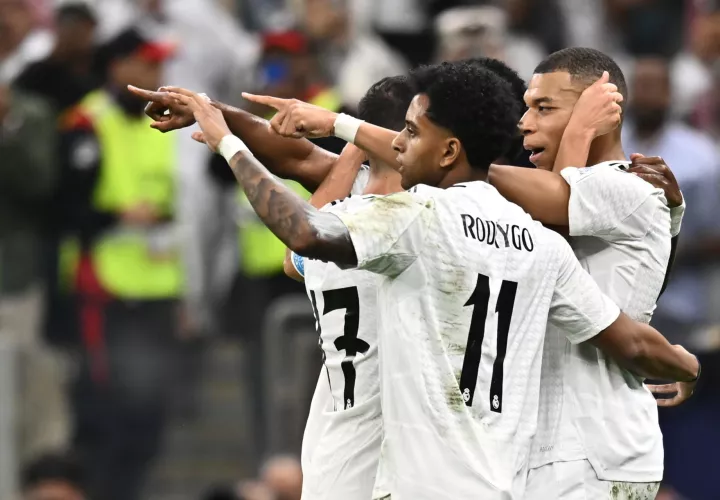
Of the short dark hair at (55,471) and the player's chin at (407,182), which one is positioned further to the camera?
the short dark hair at (55,471)

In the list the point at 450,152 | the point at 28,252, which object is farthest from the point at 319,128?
the point at 28,252

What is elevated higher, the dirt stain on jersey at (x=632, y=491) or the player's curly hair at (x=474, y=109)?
the player's curly hair at (x=474, y=109)

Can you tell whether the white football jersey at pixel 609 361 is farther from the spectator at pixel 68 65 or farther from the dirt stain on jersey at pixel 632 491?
the spectator at pixel 68 65

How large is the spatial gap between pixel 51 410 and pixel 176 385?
0.78 meters

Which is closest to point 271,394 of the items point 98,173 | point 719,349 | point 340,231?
point 98,173

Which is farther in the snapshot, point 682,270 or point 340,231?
point 682,270

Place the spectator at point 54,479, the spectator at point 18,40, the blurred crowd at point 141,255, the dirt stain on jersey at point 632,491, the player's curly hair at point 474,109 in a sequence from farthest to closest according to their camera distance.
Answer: the spectator at point 18,40
the blurred crowd at point 141,255
the spectator at point 54,479
the dirt stain on jersey at point 632,491
the player's curly hair at point 474,109

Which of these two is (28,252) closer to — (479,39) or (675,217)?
(479,39)

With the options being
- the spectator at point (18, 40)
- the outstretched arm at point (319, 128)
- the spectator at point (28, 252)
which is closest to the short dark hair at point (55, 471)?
the spectator at point (28, 252)

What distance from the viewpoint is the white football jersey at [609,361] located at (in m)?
4.48

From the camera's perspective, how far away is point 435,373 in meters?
4.08

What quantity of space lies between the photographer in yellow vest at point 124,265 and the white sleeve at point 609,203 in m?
5.00

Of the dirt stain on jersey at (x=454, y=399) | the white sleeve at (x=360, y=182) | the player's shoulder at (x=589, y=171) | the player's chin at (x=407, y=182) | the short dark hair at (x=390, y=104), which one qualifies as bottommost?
the dirt stain on jersey at (x=454, y=399)

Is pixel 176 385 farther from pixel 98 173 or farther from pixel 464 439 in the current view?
pixel 464 439
